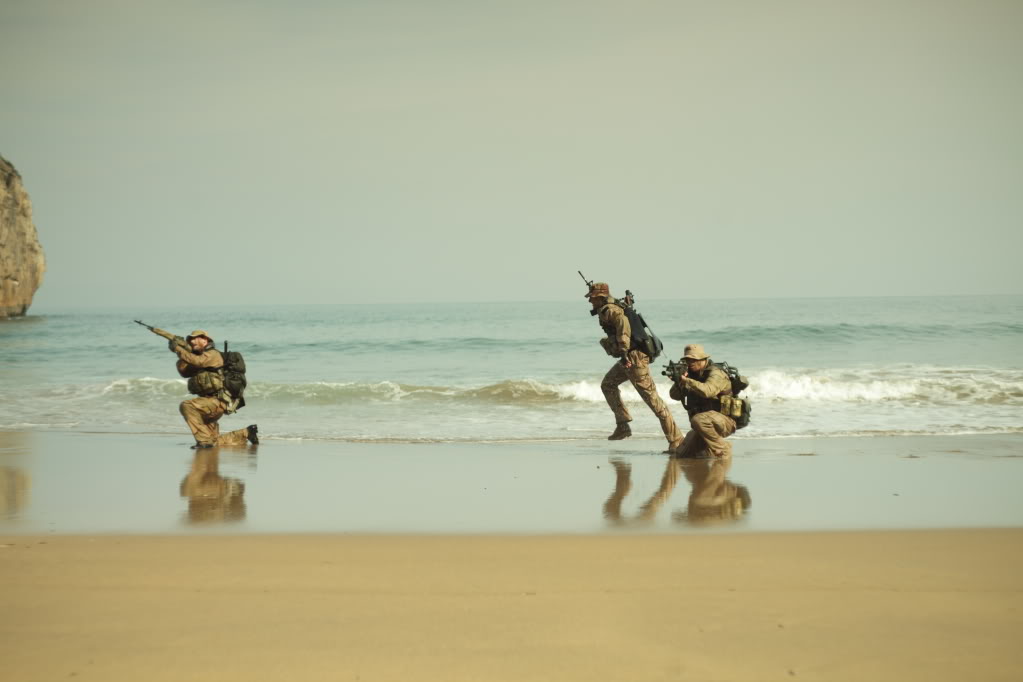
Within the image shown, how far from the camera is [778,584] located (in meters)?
4.54

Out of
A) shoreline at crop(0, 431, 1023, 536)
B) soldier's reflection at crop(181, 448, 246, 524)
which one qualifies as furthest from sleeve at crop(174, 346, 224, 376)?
soldier's reflection at crop(181, 448, 246, 524)

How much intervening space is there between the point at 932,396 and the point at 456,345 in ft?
59.5

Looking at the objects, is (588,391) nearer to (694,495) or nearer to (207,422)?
(207,422)

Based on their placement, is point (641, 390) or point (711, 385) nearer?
point (711, 385)

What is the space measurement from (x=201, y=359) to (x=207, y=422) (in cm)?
73

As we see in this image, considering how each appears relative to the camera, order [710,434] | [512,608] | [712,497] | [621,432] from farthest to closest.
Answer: [621,432], [710,434], [712,497], [512,608]

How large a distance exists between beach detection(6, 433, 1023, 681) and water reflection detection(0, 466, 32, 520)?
52 mm

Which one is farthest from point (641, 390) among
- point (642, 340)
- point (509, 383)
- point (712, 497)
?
point (509, 383)

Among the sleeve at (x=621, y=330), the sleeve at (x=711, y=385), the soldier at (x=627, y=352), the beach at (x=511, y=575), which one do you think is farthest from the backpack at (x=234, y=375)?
the sleeve at (x=711, y=385)

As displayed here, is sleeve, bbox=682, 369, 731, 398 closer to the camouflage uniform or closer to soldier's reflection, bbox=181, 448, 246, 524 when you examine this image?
soldier's reflection, bbox=181, 448, 246, 524

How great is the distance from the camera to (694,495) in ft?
23.5

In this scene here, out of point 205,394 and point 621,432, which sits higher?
point 205,394

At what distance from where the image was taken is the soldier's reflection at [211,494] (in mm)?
6336

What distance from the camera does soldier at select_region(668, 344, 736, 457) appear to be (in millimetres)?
9078
